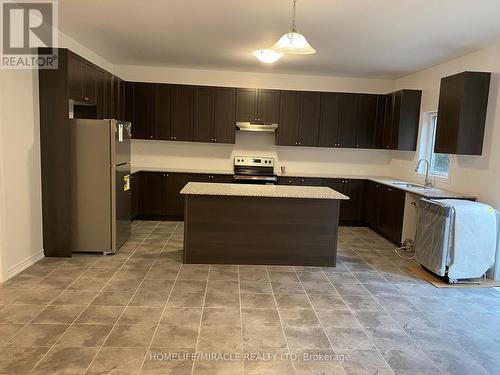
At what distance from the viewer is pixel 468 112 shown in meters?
4.39

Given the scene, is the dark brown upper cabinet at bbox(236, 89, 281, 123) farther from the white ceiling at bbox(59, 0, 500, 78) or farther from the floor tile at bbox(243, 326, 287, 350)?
the floor tile at bbox(243, 326, 287, 350)

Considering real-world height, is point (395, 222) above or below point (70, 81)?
below

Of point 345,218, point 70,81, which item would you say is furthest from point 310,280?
point 70,81

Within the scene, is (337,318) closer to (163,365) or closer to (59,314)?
(163,365)

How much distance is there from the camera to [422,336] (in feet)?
9.36

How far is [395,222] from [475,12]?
2.93m

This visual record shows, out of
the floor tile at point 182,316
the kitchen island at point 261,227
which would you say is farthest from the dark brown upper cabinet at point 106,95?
the floor tile at point 182,316

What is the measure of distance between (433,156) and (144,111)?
4888 mm

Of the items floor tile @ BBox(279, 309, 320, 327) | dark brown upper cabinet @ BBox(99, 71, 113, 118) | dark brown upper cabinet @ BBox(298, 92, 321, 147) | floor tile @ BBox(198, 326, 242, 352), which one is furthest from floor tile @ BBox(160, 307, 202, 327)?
dark brown upper cabinet @ BBox(298, 92, 321, 147)

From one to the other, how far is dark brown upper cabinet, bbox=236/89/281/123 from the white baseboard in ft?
12.4

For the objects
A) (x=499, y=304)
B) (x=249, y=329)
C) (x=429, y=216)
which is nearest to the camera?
(x=249, y=329)

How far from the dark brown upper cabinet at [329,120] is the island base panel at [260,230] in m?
2.64

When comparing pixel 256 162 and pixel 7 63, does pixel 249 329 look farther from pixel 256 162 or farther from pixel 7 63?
pixel 256 162

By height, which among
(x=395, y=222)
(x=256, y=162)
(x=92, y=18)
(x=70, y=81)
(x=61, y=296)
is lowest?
(x=61, y=296)
